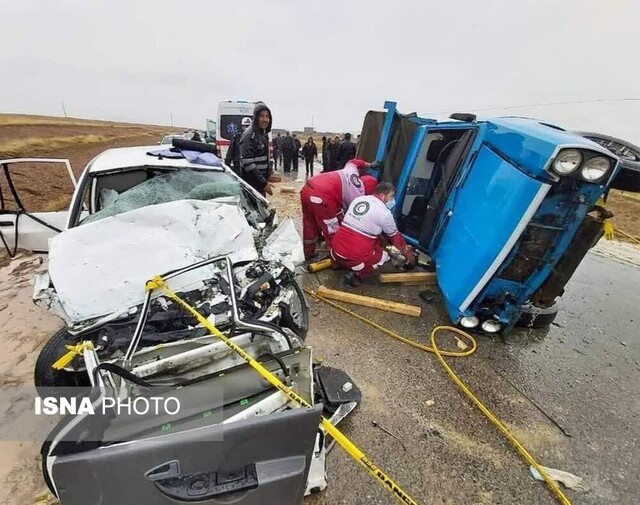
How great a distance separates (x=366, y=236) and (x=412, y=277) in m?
0.86

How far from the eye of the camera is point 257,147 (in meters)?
4.83

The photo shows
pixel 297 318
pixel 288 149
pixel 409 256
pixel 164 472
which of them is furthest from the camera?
pixel 288 149

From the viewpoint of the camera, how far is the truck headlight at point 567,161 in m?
2.55

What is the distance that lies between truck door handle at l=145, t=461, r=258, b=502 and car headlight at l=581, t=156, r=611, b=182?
9.48ft

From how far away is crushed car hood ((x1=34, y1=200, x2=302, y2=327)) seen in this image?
195cm

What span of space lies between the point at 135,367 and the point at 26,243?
2.41m

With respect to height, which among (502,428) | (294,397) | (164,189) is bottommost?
(502,428)

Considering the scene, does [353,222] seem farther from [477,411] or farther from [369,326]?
[477,411]

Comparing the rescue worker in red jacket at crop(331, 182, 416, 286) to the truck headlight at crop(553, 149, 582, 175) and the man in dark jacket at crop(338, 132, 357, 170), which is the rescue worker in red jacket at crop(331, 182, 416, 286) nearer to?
the truck headlight at crop(553, 149, 582, 175)

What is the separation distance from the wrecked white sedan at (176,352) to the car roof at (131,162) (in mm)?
37

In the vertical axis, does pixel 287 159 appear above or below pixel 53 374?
below

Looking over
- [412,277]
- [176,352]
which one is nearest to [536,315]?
[412,277]

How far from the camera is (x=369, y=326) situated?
11.5 feet

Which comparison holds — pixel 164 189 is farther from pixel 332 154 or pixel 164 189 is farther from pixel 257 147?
pixel 332 154
